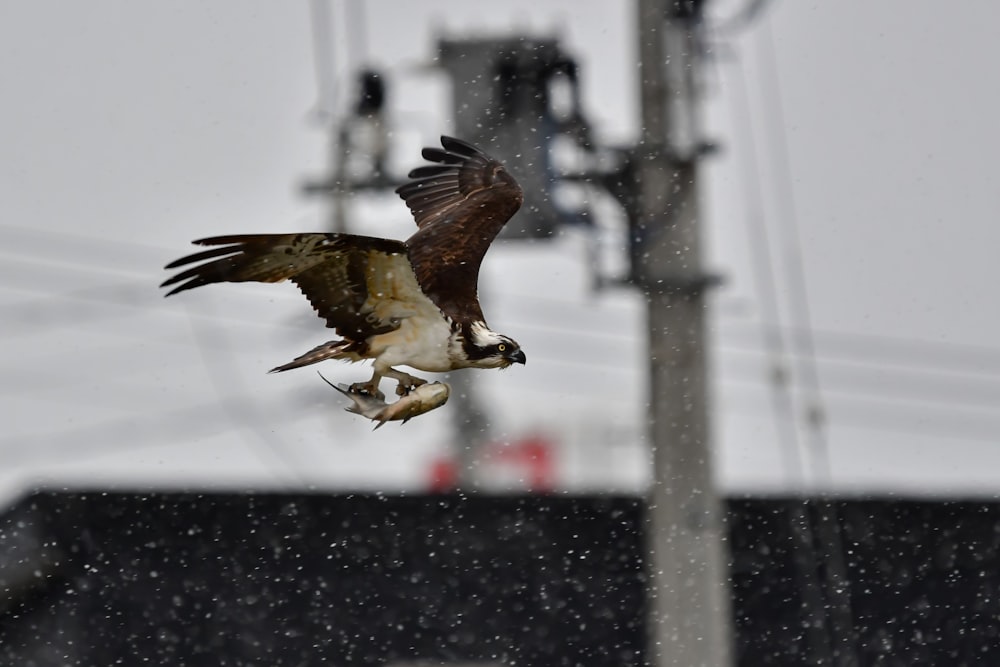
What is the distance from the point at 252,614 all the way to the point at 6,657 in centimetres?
158

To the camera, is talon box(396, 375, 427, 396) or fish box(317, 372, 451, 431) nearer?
fish box(317, 372, 451, 431)

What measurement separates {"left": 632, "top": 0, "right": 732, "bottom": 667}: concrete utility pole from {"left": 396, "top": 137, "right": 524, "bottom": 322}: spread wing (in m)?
1.65

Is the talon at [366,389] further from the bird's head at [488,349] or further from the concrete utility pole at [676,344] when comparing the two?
the concrete utility pole at [676,344]

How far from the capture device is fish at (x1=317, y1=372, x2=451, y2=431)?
7.82 metres

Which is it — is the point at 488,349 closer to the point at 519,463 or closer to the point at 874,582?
the point at 874,582

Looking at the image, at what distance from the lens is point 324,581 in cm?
1472

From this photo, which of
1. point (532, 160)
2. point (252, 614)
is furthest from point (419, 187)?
point (252, 614)

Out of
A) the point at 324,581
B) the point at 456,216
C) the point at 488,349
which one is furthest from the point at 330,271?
the point at 324,581

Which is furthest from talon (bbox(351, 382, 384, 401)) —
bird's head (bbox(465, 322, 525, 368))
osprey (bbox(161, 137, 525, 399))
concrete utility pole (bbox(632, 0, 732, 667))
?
concrete utility pole (bbox(632, 0, 732, 667))

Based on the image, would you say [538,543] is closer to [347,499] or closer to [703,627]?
[347,499]

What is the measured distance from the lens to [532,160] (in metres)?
11.5

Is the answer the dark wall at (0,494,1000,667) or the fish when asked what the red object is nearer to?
the dark wall at (0,494,1000,667)

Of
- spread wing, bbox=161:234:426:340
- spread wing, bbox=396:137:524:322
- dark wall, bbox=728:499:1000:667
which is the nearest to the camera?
spread wing, bbox=161:234:426:340

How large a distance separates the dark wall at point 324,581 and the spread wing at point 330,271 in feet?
19.9
